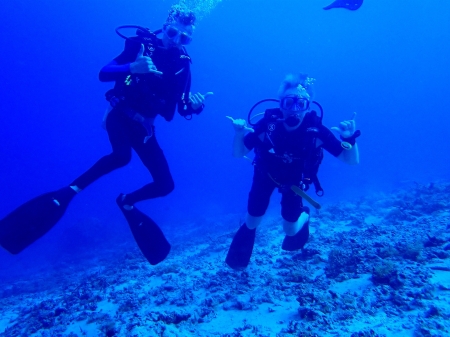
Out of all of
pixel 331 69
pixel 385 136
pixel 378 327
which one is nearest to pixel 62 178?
pixel 378 327

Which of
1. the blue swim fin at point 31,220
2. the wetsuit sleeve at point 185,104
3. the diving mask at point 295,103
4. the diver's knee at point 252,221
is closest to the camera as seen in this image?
the blue swim fin at point 31,220

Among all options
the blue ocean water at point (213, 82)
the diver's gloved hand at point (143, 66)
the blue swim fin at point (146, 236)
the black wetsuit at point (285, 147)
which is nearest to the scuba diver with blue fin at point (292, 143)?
the black wetsuit at point (285, 147)

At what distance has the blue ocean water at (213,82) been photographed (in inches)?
3246

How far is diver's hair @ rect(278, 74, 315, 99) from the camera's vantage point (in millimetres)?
5016

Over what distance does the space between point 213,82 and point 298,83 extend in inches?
5622

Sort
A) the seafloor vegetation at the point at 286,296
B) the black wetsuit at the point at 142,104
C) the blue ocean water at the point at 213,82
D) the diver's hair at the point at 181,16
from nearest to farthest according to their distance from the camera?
the seafloor vegetation at the point at 286,296, the black wetsuit at the point at 142,104, the diver's hair at the point at 181,16, the blue ocean water at the point at 213,82

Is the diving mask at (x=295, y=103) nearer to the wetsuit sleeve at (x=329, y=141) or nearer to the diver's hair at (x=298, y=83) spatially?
the diver's hair at (x=298, y=83)

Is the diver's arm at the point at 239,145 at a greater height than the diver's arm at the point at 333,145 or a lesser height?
lesser

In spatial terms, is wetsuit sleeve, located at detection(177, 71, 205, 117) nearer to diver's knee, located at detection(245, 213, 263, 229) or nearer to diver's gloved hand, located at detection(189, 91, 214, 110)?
diver's gloved hand, located at detection(189, 91, 214, 110)

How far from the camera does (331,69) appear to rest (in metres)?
176

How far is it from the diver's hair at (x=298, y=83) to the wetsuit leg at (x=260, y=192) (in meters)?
1.52

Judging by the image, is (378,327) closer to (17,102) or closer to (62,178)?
(62,178)

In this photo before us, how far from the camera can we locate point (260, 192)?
539 centimetres

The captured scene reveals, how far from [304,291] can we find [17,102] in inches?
5823
